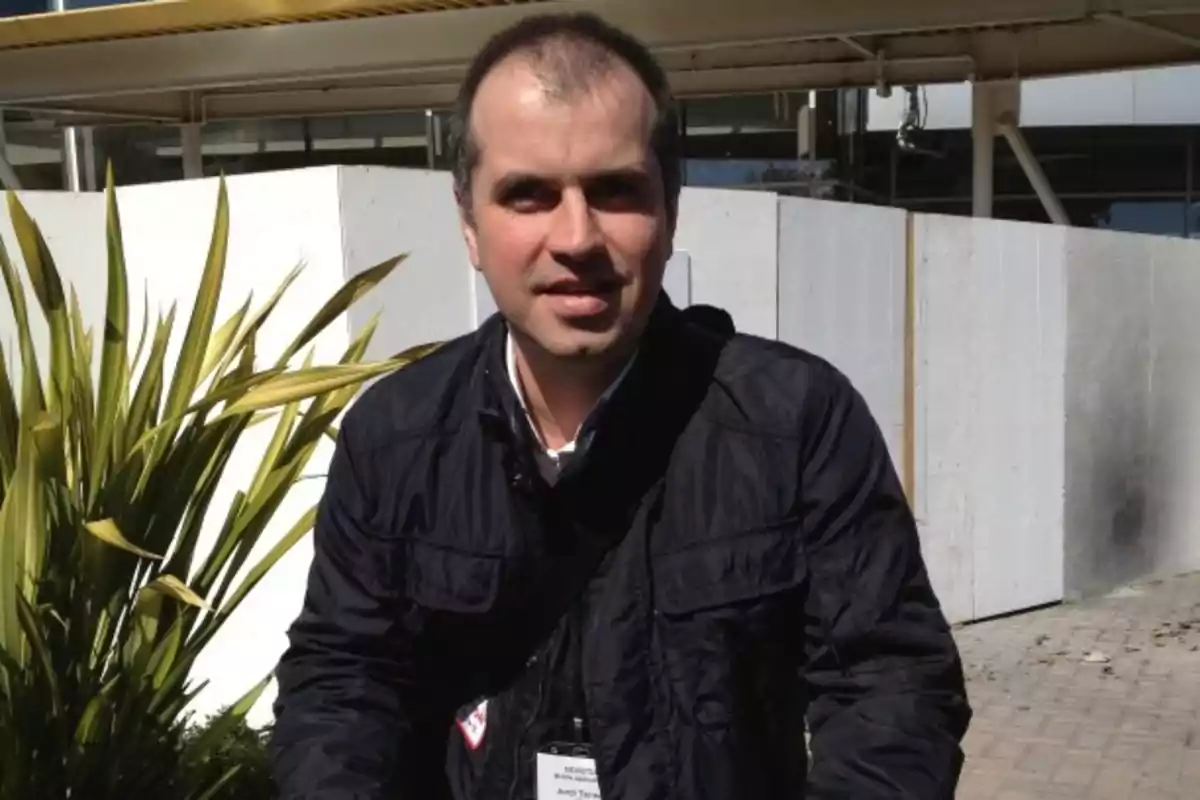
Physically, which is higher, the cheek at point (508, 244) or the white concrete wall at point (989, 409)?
the cheek at point (508, 244)

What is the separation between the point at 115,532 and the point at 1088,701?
474cm

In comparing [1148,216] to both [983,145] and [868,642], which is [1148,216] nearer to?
[983,145]

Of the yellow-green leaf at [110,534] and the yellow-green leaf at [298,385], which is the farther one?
the yellow-green leaf at [298,385]

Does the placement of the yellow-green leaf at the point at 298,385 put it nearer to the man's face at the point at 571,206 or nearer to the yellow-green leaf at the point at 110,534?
the yellow-green leaf at the point at 110,534

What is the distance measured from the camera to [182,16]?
7.93m

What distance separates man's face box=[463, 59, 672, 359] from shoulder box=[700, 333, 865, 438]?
0.14m

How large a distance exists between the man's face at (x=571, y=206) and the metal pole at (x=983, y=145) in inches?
346

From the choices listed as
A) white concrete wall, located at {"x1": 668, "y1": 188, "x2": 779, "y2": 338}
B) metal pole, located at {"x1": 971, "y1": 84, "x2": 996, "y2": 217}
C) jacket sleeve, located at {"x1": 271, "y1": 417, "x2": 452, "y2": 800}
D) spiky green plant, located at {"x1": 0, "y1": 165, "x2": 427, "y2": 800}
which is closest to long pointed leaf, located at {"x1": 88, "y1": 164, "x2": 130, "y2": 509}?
spiky green plant, located at {"x1": 0, "y1": 165, "x2": 427, "y2": 800}

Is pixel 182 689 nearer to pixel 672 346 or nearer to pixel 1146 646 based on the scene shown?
pixel 672 346

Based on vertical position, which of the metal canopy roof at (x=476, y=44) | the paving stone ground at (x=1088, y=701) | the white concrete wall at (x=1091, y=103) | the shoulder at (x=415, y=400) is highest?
the white concrete wall at (x=1091, y=103)

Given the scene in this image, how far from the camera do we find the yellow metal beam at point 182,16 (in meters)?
7.56

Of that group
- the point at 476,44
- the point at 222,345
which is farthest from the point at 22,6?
the point at 222,345

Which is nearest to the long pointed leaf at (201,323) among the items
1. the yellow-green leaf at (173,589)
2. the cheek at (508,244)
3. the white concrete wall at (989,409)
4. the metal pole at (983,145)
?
the yellow-green leaf at (173,589)

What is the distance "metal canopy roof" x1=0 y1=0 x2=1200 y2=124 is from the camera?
299 inches
